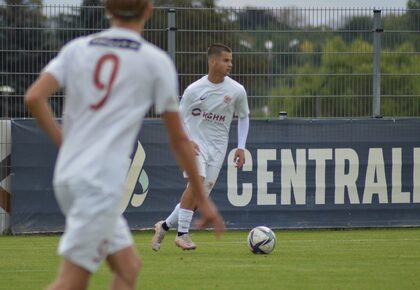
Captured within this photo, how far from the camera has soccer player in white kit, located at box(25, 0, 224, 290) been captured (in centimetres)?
518

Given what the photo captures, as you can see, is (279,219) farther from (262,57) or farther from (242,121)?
(242,121)

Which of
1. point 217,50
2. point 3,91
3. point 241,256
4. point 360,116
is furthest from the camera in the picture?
point 360,116

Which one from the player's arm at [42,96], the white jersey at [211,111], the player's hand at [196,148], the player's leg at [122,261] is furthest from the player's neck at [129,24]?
the white jersey at [211,111]

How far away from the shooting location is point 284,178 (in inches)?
683

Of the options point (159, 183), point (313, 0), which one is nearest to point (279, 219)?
point (159, 183)

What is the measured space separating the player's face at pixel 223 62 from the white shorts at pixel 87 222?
795cm

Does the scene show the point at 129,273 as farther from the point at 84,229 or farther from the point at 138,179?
the point at 138,179

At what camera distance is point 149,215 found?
55.8 feet

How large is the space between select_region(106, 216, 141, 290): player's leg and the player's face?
7677 millimetres

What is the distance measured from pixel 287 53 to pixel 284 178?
2.08 m

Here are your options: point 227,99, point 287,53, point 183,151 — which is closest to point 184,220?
point 227,99

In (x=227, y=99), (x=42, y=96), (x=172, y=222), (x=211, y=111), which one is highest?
(x=42, y=96)

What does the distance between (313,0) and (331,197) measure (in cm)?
339

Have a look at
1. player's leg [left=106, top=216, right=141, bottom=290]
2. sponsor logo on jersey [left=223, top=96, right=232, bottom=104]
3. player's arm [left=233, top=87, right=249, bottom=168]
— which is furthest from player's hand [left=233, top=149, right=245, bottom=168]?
player's leg [left=106, top=216, right=141, bottom=290]
